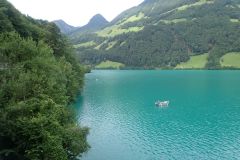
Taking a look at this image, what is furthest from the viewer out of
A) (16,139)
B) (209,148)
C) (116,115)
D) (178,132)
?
(116,115)

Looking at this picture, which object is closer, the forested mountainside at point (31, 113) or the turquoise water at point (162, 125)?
the forested mountainside at point (31, 113)

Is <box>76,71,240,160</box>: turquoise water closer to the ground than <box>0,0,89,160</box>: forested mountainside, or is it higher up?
closer to the ground

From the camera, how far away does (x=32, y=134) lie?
4459 centimetres

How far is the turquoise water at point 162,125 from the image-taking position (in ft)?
210

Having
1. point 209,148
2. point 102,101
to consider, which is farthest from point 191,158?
point 102,101

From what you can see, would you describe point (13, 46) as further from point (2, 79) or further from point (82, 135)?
point (82, 135)

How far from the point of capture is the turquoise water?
64125 millimetres

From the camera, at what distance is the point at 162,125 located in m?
86.6

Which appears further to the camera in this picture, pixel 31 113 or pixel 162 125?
pixel 162 125

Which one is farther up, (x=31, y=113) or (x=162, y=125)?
(x=31, y=113)

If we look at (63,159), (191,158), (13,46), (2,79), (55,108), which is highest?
(13,46)

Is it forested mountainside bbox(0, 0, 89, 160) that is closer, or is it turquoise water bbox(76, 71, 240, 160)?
forested mountainside bbox(0, 0, 89, 160)

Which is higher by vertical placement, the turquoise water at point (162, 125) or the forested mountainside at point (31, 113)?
the forested mountainside at point (31, 113)

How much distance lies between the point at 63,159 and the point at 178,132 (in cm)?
4050
